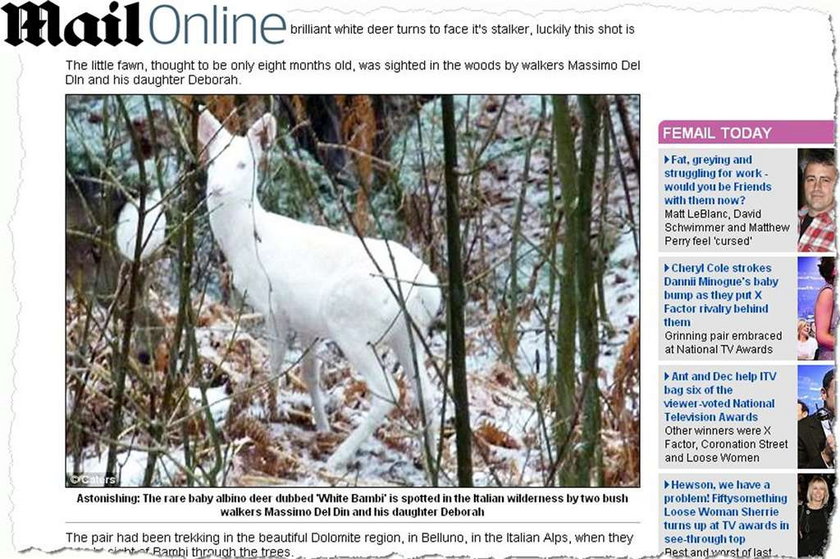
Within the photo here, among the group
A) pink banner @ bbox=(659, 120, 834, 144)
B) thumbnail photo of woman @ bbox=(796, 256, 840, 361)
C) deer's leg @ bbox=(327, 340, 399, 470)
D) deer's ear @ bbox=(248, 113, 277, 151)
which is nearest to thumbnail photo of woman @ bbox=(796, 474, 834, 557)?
thumbnail photo of woman @ bbox=(796, 256, 840, 361)

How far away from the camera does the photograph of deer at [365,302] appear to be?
148 inches

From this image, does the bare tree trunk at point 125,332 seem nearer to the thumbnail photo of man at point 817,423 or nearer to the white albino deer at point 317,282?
the white albino deer at point 317,282

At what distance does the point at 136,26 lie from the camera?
379 cm

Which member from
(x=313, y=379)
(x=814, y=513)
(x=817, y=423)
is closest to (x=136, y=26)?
(x=313, y=379)

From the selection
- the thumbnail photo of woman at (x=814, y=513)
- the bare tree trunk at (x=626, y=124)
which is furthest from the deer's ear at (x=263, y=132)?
the thumbnail photo of woman at (x=814, y=513)

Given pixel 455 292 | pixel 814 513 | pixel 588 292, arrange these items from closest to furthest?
1. pixel 455 292
2. pixel 588 292
3. pixel 814 513

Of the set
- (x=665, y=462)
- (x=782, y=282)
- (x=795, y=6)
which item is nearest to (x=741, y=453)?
(x=665, y=462)

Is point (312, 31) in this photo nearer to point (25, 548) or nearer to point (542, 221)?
point (542, 221)

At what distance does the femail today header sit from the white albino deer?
0.21m

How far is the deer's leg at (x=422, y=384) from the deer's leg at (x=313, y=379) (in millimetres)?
220

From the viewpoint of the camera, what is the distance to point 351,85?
3783 mm

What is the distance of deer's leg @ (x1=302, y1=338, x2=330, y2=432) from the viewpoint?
3.89 m

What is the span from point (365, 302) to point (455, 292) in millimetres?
369

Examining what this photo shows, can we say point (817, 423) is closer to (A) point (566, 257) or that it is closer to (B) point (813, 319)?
(B) point (813, 319)
